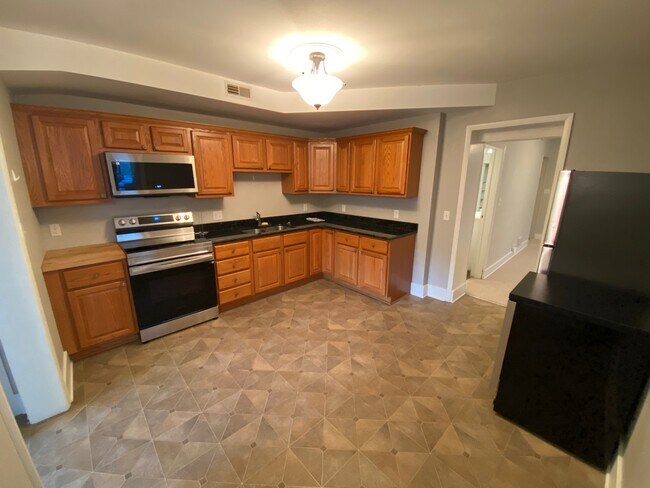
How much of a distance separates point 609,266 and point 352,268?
2608mm

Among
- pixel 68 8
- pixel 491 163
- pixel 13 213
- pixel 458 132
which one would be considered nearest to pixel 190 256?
pixel 13 213

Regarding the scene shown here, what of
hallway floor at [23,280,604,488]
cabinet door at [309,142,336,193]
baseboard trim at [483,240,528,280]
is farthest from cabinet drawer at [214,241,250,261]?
baseboard trim at [483,240,528,280]

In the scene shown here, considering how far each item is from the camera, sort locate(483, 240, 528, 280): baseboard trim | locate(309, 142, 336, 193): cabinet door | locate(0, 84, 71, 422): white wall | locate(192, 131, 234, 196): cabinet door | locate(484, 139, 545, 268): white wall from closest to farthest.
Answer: locate(0, 84, 71, 422): white wall
locate(192, 131, 234, 196): cabinet door
locate(309, 142, 336, 193): cabinet door
locate(484, 139, 545, 268): white wall
locate(483, 240, 528, 280): baseboard trim

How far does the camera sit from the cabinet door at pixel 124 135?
8.20 ft

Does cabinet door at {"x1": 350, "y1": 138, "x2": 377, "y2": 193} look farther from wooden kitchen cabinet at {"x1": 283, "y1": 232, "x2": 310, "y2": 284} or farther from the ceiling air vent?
the ceiling air vent

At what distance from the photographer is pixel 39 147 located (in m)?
2.26

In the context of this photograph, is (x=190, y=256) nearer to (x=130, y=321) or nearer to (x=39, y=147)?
(x=130, y=321)

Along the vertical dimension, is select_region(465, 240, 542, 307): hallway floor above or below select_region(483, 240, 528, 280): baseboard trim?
below

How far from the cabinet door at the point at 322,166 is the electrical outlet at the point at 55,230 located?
9.78ft

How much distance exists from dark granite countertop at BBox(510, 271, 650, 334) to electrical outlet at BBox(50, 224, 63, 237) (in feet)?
13.0

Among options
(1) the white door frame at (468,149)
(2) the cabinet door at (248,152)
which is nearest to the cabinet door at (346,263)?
(1) the white door frame at (468,149)

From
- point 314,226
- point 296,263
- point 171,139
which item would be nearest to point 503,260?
point 314,226

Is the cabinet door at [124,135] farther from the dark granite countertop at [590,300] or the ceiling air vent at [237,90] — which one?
the dark granite countertop at [590,300]

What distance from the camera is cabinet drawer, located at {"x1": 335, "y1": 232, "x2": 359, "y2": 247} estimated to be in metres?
3.79
